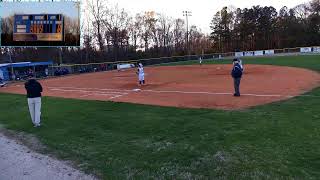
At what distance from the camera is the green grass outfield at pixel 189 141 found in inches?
306

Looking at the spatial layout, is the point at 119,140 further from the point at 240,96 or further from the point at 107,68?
the point at 107,68

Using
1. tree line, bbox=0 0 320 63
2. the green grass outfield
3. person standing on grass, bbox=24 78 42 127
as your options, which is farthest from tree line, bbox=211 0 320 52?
person standing on grass, bbox=24 78 42 127

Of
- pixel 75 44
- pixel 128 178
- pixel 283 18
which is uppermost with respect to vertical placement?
pixel 283 18

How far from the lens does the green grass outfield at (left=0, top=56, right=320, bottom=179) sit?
7777 millimetres

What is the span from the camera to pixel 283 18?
120 metres

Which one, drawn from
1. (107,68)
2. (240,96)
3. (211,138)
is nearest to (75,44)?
(240,96)

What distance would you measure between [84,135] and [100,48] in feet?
256

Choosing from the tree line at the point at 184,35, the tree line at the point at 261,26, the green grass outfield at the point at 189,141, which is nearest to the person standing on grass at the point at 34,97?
the green grass outfield at the point at 189,141
